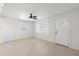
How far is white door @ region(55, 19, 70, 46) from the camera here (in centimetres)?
373

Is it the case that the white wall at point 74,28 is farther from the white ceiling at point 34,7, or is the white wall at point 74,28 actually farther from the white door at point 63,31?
the white ceiling at point 34,7

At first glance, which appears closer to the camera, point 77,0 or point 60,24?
point 77,0

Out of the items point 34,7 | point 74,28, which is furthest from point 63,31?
point 34,7

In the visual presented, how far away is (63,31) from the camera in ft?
13.0

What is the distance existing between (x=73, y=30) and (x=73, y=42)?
1.62 ft

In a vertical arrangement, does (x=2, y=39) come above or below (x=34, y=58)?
below

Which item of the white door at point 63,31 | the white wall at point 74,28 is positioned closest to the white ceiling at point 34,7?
the white wall at point 74,28

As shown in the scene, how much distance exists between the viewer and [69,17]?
3658 millimetres

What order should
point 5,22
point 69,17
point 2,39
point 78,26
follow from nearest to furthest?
point 78,26 → point 69,17 → point 2,39 → point 5,22

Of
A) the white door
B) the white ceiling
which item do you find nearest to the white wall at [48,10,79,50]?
the white door

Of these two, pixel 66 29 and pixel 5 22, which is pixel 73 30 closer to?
pixel 66 29

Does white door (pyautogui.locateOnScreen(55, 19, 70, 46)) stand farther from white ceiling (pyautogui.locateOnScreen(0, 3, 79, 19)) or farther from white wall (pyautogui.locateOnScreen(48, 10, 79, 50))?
white ceiling (pyautogui.locateOnScreen(0, 3, 79, 19))

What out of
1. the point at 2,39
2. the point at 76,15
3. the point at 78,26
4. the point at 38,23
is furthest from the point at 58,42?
the point at 2,39

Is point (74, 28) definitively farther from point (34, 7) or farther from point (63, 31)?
point (34, 7)
